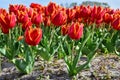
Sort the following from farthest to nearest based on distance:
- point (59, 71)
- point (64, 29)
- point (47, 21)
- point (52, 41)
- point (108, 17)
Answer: point (108, 17), point (52, 41), point (47, 21), point (64, 29), point (59, 71)

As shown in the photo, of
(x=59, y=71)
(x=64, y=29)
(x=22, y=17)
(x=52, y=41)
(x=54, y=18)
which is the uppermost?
(x=22, y=17)

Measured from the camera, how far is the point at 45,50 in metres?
7.74

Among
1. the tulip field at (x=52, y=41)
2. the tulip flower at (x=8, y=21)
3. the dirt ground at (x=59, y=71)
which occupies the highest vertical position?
the tulip flower at (x=8, y=21)

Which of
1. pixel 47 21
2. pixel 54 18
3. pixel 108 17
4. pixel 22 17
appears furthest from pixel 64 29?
pixel 108 17

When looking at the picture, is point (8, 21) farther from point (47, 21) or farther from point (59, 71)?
point (47, 21)

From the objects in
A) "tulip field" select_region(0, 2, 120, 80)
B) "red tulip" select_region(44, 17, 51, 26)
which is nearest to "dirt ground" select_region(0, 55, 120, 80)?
"tulip field" select_region(0, 2, 120, 80)

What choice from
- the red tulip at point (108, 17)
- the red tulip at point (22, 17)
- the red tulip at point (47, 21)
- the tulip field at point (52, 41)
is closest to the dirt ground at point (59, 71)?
the tulip field at point (52, 41)

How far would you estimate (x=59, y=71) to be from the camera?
7426mm

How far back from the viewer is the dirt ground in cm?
721

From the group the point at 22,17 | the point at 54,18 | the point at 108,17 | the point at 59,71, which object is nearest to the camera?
the point at 59,71

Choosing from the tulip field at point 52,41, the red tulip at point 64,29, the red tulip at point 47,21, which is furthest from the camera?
the red tulip at point 47,21

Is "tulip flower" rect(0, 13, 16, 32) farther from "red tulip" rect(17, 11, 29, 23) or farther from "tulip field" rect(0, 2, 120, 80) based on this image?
"red tulip" rect(17, 11, 29, 23)

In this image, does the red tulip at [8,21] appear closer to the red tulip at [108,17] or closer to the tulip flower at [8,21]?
the tulip flower at [8,21]

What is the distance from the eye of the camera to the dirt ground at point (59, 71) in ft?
23.6
